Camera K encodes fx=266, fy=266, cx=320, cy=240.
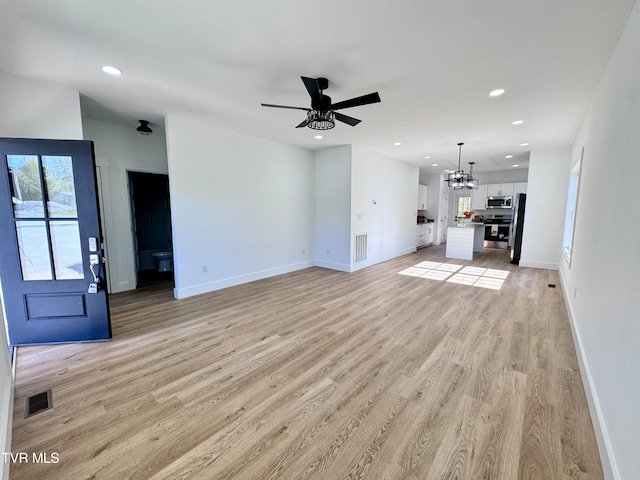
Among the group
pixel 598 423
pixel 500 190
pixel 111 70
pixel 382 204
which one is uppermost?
pixel 111 70

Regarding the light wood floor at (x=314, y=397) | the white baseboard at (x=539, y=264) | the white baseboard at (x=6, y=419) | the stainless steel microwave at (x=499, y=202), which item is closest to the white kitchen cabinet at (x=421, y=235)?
the stainless steel microwave at (x=499, y=202)

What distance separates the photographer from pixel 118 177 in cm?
449

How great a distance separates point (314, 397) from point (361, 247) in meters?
4.49

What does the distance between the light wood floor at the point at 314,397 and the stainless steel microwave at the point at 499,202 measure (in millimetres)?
6447

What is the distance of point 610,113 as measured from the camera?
2281mm

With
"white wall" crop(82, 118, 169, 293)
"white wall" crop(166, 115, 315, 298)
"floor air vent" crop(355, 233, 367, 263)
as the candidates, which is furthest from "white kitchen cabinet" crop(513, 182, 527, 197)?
"white wall" crop(82, 118, 169, 293)

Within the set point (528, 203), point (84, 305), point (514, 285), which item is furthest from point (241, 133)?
point (528, 203)

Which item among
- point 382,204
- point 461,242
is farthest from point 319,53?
point 461,242

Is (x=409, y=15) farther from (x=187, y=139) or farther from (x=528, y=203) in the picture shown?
(x=528, y=203)

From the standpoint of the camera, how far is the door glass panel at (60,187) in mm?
2728

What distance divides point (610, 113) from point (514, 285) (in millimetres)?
3457

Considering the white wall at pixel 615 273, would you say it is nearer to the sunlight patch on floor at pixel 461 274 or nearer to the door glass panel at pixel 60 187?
the sunlight patch on floor at pixel 461 274

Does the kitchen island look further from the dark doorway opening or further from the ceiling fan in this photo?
the dark doorway opening

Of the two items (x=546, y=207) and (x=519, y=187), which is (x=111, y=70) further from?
(x=519, y=187)
